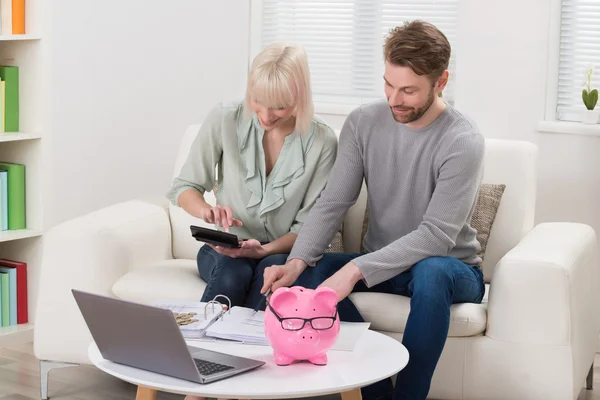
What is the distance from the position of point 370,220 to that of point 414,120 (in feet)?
1.14

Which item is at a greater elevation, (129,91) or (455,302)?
(129,91)

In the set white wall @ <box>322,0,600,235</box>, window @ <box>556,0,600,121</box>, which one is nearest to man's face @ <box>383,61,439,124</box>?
white wall @ <box>322,0,600,235</box>

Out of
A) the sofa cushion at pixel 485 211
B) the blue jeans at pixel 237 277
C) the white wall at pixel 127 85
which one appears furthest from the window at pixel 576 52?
the blue jeans at pixel 237 277

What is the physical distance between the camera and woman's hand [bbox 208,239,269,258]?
2664mm

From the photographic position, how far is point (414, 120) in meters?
2.61

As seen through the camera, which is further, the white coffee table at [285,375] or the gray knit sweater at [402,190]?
the gray knit sweater at [402,190]

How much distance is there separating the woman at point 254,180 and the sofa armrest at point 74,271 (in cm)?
23

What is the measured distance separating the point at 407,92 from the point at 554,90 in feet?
4.19

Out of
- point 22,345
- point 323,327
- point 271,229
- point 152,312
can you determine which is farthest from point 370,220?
point 22,345

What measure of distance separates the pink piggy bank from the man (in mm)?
477

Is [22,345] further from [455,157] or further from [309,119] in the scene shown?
[455,157]

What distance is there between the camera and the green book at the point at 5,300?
3.49 m

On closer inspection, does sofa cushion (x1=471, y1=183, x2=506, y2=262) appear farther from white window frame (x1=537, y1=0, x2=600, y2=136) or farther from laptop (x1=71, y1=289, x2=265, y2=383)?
laptop (x1=71, y1=289, x2=265, y2=383)

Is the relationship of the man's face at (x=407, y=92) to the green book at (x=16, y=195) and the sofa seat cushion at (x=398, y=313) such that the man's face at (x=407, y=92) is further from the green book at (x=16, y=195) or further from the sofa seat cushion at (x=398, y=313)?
the green book at (x=16, y=195)
